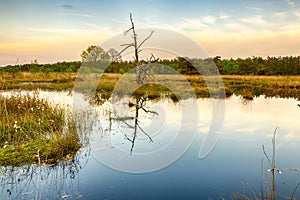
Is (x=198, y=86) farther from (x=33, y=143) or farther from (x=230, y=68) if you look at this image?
(x=230, y=68)

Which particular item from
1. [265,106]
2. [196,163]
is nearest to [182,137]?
[196,163]

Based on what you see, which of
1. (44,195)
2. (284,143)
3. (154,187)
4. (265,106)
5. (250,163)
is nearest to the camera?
(44,195)

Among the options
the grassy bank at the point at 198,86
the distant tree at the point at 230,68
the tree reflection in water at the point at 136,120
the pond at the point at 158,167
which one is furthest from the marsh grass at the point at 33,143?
the distant tree at the point at 230,68

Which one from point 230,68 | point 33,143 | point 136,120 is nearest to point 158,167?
point 33,143

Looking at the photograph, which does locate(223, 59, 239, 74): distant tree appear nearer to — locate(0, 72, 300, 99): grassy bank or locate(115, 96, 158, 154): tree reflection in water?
locate(0, 72, 300, 99): grassy bank

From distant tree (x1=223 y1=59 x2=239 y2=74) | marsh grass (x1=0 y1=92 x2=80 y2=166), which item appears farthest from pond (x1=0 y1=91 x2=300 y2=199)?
distant tree (x1=223 y1=59 x2=239 y2=74)

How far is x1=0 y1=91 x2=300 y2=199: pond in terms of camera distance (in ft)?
13.9

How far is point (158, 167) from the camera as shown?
17.8 feet

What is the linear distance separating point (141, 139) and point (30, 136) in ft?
8.57

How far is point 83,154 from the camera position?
5785 millimetres

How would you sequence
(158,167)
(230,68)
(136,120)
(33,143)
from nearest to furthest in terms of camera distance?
(158,167)
(33,143)
(136,120)
(230,68)

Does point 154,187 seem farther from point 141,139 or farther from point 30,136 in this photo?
point 30,136

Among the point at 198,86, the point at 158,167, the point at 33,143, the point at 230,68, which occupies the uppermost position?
the point at 230,68

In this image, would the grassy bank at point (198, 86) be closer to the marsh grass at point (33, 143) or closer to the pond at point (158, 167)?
the marsh grass at point (33, 143)
